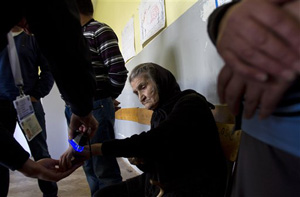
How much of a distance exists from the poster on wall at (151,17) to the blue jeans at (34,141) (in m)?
0.99

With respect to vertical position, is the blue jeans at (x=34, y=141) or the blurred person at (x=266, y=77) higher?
the blurred person at (x=266, y=77)

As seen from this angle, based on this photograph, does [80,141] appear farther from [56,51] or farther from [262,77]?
[262,77]

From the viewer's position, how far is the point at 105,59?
1.30 m

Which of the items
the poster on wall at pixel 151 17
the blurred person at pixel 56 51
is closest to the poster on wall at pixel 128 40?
the poster on wall at pixel 151 17

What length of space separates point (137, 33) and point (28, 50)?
98 cm

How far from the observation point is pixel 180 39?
135 cm

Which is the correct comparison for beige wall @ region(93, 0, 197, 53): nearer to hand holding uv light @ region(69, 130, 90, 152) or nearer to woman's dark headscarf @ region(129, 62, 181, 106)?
woman's dark headscarf @ region(129, 62, 181, 106)

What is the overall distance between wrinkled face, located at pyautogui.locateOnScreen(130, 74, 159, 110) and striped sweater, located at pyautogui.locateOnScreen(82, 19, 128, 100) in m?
0.13

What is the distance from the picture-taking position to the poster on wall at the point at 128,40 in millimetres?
2335

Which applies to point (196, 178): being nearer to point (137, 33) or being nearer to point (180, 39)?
point (180, 39)

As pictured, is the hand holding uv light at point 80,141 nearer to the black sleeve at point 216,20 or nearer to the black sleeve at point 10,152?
the black sleeve at point 10,152

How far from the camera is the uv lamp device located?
0.97 meters

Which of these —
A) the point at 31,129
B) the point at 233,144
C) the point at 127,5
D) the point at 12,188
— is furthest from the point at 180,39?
the point at 12,188

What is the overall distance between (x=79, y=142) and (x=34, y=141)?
0.81 meters
